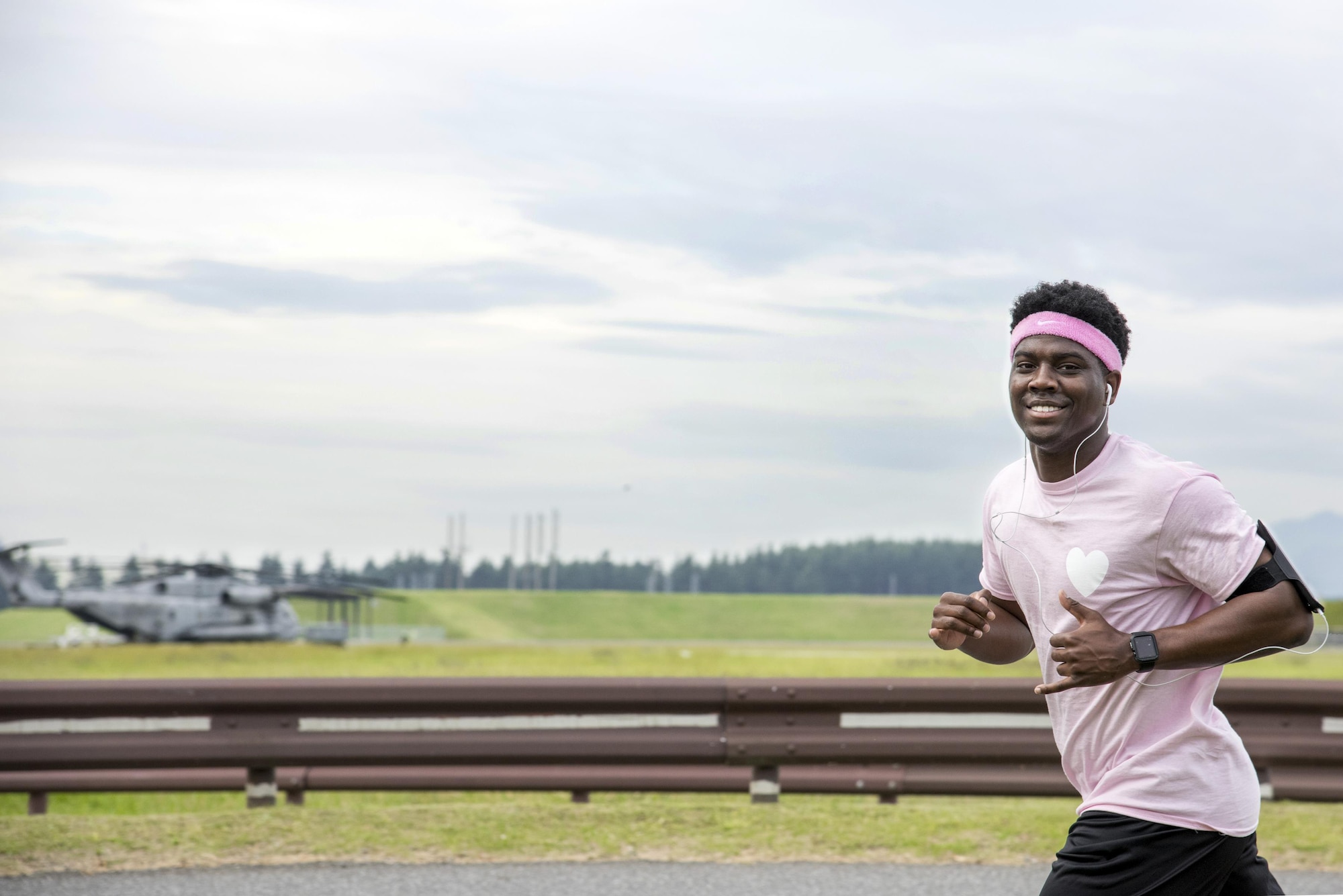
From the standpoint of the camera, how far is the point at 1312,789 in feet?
27.4

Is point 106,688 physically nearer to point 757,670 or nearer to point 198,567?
point 757,670

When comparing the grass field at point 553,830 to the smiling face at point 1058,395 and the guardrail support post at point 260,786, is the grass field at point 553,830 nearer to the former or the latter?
the guardrail support post at point 260,786

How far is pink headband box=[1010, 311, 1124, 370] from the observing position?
3336mm

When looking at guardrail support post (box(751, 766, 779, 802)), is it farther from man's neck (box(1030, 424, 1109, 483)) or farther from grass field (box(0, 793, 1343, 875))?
man's neck (box(1030, 424, 1109, 483))

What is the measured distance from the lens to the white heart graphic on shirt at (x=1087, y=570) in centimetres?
319

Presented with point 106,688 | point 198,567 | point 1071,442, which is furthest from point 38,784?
point 198,567

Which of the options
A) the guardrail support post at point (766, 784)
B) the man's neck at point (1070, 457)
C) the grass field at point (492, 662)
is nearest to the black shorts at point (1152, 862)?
the man's neck at point (1070, 457)

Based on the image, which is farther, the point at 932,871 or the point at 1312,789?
the point at 1312,789

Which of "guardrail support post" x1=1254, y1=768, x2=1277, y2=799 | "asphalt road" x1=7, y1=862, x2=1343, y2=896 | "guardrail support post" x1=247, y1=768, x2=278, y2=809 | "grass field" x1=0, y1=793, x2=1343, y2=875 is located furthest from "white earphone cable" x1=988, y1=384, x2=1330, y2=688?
"guardrail support post" x1=247, y1=768, x2=278, y2=809

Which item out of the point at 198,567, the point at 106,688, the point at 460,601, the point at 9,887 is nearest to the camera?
the point at 9,887

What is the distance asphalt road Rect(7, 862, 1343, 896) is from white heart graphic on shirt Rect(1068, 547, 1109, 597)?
3.86 m

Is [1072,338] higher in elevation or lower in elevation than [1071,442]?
higher

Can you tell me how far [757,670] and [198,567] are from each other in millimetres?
21292

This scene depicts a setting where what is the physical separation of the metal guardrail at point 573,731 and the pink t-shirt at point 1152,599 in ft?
16.6
